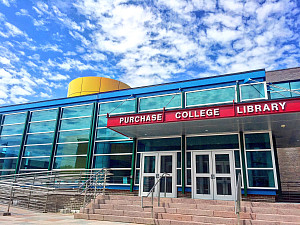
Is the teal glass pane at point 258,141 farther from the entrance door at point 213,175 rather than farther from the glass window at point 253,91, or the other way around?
the glass window at point 253,91

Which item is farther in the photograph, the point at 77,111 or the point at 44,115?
the point at 44,115

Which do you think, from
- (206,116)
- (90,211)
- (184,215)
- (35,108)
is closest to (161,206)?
(184,215)

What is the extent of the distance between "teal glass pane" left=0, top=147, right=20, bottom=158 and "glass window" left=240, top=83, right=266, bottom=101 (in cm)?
1462

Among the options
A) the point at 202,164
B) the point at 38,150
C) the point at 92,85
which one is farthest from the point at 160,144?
the point at 92,85

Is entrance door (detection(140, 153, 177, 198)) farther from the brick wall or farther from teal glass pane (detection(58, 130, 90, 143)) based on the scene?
the brick wall

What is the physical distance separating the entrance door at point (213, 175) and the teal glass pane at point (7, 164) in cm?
1212

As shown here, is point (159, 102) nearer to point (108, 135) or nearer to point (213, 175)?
Answer: point (108, 135)

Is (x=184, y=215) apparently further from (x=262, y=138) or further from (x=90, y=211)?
(x=262, y=138)

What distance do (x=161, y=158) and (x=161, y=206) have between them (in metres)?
3.24

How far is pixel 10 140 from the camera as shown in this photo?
686 inches

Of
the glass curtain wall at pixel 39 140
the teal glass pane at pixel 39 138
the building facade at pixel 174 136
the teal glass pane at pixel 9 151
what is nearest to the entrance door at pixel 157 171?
the building facade at pixel 174 136

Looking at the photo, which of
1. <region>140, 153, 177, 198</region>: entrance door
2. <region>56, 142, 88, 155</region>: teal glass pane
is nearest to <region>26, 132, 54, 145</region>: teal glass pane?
<region>56, 142, 88, 155</region>: teal glass pane

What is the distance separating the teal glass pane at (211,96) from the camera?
1234cm

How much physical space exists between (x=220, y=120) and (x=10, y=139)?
14.8m
